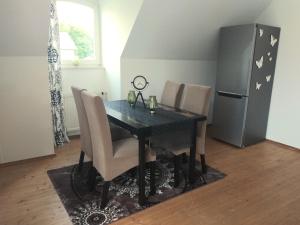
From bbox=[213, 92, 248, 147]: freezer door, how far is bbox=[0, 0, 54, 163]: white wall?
2.47 meters

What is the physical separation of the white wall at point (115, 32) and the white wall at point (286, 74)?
218 centimetres

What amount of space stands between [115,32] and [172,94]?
49.6 inches

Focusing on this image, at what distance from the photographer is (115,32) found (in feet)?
11.2

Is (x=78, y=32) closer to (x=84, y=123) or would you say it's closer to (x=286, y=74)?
(x=84, y=123)

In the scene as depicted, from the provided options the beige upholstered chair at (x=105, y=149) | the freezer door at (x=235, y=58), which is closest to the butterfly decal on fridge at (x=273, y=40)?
the freezer door at (x=235, y=58)

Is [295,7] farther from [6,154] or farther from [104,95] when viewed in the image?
[6,154]

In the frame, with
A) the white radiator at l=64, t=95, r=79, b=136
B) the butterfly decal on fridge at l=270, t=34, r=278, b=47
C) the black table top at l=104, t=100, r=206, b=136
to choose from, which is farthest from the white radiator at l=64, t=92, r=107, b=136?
the butterfly decal on fridge at l=270, t=34, r=278, b=47

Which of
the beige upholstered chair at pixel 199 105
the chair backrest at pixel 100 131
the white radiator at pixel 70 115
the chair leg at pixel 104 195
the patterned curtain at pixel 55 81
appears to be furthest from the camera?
the white radiator at pixel 70 115

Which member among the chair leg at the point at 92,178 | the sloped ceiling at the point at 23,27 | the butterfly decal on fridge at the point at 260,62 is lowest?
the chair leg at the point at 92,178

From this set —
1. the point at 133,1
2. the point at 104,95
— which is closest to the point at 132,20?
the point at 133,1

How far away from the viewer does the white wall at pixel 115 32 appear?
3016 millimetres

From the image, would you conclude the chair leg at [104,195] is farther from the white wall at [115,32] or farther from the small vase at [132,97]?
the white wall at [115,32]

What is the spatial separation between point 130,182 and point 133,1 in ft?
6.92

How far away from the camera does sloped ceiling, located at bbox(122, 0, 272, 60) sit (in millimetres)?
2961
